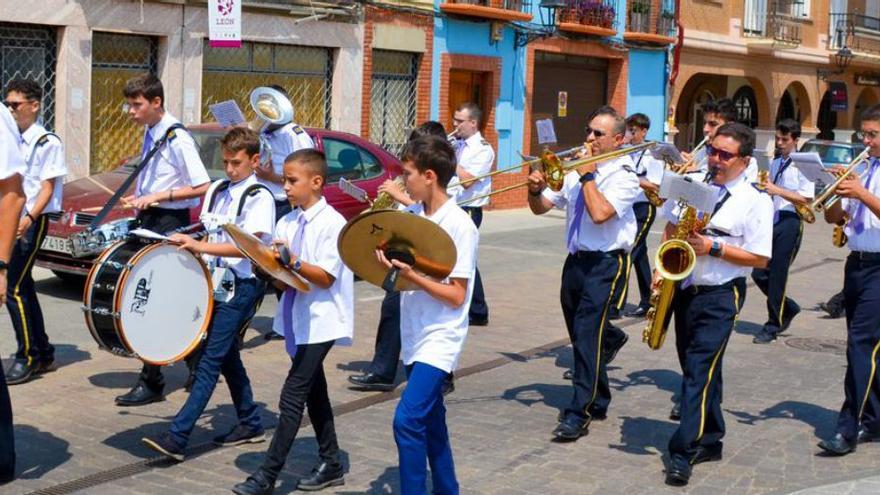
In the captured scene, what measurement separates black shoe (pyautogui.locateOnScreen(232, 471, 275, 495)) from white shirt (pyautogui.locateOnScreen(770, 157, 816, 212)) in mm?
6365

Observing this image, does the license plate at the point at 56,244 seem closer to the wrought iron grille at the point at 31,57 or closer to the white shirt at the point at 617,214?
the wrought iron grille at the point at 31,57

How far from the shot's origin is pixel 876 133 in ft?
24.4

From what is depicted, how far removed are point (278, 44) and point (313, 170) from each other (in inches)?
480

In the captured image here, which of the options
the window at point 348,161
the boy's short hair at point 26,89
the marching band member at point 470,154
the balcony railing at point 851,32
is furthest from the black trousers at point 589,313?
the balcony railing at point 851,32

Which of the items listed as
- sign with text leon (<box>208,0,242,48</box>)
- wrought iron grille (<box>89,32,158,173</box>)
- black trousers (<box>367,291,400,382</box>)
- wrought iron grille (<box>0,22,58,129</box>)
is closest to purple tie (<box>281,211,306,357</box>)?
black trousers (<box>367,291,400,382</box>)

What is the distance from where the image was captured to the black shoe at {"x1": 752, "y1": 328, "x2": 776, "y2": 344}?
1086 cm

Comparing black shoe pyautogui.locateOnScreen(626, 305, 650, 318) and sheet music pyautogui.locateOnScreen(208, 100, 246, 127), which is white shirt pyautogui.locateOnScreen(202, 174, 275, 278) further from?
black shoe pyautogui.locateOnScreen(626, 305, 650, 318)

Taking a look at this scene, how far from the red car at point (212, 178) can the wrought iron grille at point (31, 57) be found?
8.41ft

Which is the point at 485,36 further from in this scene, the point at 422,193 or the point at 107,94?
the point at 422,193

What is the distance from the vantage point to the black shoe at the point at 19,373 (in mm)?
8078

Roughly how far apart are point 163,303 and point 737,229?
2.93 m

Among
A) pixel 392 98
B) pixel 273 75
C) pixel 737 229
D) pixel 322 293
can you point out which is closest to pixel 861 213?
pixel 737 229

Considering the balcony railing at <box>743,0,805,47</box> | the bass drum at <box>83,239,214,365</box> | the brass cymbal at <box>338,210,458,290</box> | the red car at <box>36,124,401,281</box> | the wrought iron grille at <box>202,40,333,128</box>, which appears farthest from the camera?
the balcony railing at <box>743,0,805,47</box>

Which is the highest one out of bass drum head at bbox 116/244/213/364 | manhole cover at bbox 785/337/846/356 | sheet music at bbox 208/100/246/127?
sheet music at bbox 208/100/246/127
